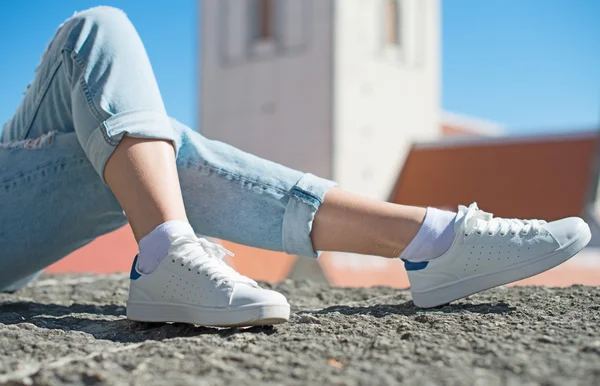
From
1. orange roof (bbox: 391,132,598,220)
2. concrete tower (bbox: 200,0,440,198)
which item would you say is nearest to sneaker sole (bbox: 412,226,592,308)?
orange roof (bbox: 391,132,598,220)

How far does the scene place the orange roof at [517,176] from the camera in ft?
26.8

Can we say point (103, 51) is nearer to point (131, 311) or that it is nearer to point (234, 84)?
point (131, 311)

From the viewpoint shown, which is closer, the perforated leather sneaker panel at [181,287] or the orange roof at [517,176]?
the perforated leather sneaker panel at [181,287]

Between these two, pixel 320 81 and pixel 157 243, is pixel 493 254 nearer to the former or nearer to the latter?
pixel 157 243

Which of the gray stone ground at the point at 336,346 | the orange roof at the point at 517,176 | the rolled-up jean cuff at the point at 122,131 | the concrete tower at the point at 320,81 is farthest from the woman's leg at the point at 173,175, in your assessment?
the concrete tower at the point at 320,81

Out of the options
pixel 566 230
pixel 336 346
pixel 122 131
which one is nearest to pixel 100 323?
pixel 122 131

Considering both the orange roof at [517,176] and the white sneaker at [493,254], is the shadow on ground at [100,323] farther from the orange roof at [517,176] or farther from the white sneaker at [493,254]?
the orange roof at [517,176]

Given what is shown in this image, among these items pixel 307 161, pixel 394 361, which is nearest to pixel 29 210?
pixel 394 361

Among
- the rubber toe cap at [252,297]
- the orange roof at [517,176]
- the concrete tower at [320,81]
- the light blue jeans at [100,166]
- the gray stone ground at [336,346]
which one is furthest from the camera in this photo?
the concrete tower at [320,81]

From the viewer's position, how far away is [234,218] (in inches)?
40.3

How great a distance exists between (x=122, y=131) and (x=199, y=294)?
0.23 metres

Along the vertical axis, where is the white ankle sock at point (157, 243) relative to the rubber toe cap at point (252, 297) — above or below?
above

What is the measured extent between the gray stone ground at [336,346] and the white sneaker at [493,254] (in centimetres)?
4

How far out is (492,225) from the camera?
1014mm
